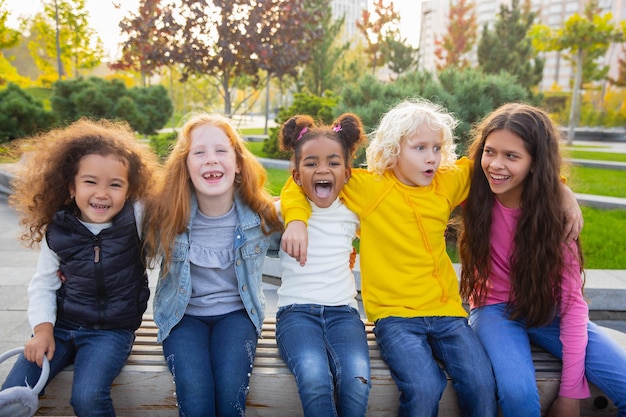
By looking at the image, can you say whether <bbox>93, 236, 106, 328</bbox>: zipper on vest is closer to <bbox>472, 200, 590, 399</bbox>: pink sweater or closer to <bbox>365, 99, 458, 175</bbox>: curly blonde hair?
<bbox>365, 99, 458, 175</bbox>: curly blonde hair

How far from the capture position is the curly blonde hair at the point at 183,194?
2.20 m

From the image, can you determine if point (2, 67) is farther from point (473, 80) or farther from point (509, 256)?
point (509, 256)

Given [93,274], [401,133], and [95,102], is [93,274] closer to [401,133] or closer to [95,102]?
[401,133]

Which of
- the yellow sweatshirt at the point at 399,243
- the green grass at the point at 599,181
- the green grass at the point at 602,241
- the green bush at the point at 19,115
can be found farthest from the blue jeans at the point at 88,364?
the green bush at the point at 19,115

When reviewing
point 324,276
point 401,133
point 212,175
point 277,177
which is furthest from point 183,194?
point 277,177

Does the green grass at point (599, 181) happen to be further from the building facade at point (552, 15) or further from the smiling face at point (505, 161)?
the building facade at point (552, 15)

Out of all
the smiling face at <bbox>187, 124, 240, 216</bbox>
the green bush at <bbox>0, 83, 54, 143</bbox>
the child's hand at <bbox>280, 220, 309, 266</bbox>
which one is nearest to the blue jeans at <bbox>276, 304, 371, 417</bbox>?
the child's hand at <bbox>280, 220, 309, 266</bbox>

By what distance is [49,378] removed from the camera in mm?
2014

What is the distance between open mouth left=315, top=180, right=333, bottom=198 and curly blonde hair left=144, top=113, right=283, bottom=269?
10.2 inches

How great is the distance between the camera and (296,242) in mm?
2139

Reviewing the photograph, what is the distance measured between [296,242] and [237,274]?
328 mm

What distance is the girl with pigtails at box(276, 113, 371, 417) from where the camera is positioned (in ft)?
6.55

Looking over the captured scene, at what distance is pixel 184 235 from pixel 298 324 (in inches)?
25.0

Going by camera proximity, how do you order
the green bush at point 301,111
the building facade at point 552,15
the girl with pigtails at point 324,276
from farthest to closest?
the building facade at point 552,15
the green bush at point 301,111
the girl with pigtails at point 324,276
